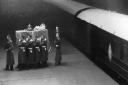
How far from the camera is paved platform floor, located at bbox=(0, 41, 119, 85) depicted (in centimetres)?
887

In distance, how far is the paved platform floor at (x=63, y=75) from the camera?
349 inches

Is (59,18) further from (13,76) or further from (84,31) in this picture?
(13,76)

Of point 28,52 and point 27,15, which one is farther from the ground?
point 27,15

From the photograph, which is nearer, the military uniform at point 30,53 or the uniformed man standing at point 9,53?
the uniformed man standing at point 9,53

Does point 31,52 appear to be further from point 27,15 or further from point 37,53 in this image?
point 27,15

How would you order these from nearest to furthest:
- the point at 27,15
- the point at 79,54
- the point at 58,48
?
the point at 58,48, the point at 79,54, the point at 27,15

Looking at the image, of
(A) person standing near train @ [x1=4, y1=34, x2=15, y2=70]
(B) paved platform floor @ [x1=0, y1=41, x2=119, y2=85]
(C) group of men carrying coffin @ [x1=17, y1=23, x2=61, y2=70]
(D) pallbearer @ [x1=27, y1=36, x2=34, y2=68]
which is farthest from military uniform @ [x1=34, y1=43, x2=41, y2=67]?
(A) person standing near train @ [x1=4, y1=34, x2=15, y2=70]

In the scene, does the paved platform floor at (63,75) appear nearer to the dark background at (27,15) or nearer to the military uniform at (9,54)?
the military uniform at (9,54)

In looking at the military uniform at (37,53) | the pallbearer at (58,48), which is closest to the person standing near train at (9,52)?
the military uniform at (37,53)

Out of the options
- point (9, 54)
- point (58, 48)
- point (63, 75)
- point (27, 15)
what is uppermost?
point (27, 15)

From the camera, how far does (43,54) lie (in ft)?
34.6

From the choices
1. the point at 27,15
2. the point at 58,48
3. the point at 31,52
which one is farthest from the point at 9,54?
the point at 27,15

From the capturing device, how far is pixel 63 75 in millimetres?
9602

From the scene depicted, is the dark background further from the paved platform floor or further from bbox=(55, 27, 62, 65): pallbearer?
the paved platform floor
